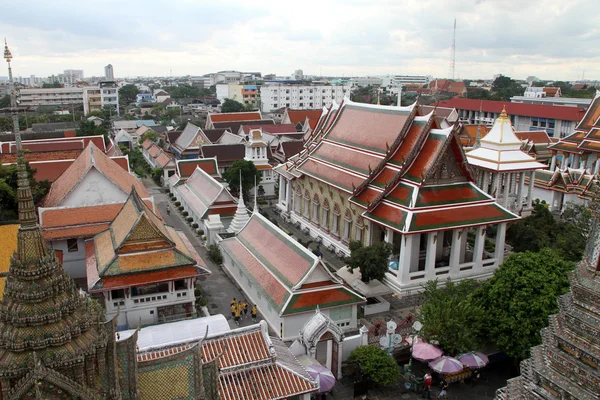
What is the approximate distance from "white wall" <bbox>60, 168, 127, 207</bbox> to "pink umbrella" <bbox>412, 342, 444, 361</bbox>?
17390mm

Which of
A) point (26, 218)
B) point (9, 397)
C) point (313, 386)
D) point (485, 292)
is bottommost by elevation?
point (313, 386)

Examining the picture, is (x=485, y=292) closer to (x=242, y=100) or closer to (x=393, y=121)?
(x=393, y=121)

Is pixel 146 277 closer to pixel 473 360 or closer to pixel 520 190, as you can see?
Result: pixel 473 360

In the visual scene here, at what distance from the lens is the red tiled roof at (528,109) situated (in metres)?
62.0

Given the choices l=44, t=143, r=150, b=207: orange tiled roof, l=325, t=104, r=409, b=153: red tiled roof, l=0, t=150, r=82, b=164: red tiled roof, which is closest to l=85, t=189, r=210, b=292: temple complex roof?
l=44, t=143, r=150, b=207: orange tiled roof

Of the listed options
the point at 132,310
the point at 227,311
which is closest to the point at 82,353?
the point at 132,310

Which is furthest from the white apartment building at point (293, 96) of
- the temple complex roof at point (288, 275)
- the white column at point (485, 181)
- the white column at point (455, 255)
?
the temple complex roof at point (288, 275)

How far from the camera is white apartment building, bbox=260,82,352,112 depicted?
343ft

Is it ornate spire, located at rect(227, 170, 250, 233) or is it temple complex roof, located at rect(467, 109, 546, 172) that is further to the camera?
temple complex roof, located at rect(467, 109, 546, 172)

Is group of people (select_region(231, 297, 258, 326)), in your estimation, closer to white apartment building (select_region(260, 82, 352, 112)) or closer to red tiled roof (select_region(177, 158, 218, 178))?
red tiled roof (select_region(177, 158, 218, 178))

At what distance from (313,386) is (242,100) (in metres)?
110

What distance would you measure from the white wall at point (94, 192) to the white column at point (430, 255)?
15.9 metres

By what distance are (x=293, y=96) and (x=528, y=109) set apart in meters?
50.2

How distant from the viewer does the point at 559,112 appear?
209 feet
